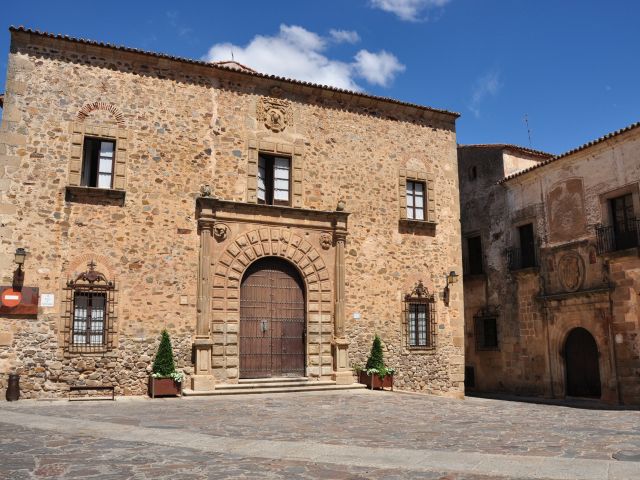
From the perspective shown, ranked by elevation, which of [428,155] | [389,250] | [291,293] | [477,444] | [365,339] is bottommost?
[477,444]

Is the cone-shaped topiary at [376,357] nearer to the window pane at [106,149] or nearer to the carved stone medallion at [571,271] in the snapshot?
the carved stone medallion at [571,271]

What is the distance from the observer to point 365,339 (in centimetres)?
1569

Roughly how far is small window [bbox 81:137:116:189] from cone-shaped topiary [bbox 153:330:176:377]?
12.4 feet

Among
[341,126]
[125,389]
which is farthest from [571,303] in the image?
[125,389]

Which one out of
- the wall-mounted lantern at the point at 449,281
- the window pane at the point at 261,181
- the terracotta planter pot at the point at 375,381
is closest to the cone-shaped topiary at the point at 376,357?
the terracotta planter pot at the point at 375,381

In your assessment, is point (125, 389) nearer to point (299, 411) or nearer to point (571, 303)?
point (299, 411)

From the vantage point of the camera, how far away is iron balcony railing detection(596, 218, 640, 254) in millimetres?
16219

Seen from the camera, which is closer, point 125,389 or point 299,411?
point 299,411

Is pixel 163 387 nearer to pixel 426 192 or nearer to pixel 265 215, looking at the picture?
pixel 265 215

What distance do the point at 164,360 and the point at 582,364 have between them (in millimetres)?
12289

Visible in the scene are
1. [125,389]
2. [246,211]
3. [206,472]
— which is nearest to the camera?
[206,472]

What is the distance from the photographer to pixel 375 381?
15164 millimetres

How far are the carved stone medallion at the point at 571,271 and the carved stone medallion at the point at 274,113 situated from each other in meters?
9.40

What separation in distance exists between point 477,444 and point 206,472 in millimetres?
3621
